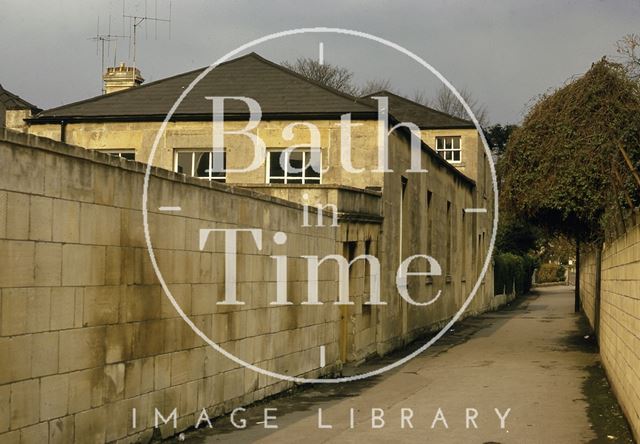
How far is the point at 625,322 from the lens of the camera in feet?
38.9

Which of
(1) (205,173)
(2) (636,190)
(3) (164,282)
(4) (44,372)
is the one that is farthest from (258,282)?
(1) (205,173)

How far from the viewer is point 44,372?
311 inches

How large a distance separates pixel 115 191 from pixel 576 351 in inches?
609

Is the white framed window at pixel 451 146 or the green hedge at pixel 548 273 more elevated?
the white framed window at pixel 451 146

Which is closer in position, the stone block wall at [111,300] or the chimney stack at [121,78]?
the stone block wall at [111,300]

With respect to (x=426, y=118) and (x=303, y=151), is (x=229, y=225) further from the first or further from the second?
(x=426, y=118)

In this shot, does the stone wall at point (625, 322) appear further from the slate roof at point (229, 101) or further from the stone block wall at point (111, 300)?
the slate roof at point (229, 101)

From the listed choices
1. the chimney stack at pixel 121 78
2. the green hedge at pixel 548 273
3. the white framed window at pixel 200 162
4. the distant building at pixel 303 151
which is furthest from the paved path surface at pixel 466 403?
the green hedge at pixel 548 273

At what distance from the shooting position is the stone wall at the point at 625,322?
10219mm

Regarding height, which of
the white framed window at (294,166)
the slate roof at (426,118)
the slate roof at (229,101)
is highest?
the slate roof at (426,118)

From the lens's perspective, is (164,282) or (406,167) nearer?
(164,282)

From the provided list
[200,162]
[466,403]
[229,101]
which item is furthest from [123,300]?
[229,101]

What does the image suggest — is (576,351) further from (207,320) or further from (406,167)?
(207,320)

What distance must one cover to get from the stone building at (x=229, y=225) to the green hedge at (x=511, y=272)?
11.7m
